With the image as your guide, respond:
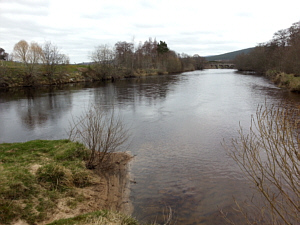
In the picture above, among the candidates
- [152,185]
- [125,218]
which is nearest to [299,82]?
[152,185]

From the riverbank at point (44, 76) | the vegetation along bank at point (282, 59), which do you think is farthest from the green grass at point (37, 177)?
the riverbank at point (44, 76)

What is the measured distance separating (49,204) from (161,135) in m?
7.75

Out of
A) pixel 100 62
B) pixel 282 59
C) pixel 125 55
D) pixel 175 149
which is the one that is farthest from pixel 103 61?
pixel 175 149

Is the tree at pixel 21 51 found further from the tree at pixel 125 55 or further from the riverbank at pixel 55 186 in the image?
the riverbank at pixel 55 186

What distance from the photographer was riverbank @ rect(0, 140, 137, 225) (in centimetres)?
500

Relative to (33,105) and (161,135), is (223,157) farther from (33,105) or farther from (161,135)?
(33,105)

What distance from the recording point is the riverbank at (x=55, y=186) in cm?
500

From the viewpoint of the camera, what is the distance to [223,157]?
9.55 metres

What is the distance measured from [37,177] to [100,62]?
5170 centimetres

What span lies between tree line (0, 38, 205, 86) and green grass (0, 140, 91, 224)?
125ft

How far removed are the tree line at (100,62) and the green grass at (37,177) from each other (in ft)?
125

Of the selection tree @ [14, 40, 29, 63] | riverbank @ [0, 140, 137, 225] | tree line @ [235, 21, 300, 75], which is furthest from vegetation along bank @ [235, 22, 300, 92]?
tree @ [14, 40, 29, 63]

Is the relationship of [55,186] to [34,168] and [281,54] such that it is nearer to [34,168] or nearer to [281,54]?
[34,168]

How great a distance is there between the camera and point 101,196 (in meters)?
6.58
